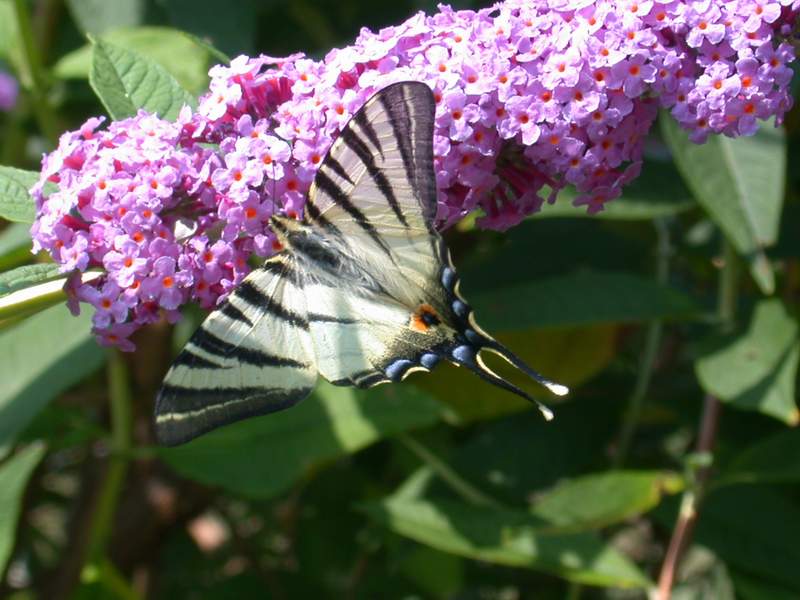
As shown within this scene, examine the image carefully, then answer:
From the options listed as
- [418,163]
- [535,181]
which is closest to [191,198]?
[418,163]

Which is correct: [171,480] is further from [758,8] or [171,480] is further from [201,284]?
[758,8]

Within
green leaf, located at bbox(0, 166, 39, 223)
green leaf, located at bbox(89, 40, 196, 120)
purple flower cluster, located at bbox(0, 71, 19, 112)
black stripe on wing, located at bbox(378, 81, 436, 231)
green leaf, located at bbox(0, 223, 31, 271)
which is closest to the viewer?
black stripe on wing, located at bbox(378, 81, 436, 231)

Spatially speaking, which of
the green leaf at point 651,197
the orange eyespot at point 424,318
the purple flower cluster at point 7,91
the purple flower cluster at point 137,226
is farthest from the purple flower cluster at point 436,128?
the purple flower cluster at point 7,91

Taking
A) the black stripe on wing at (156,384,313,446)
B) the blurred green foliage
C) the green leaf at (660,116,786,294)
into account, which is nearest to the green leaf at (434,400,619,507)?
the blurred green foliage

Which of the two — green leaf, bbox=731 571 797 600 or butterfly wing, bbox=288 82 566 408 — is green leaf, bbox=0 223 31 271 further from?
green leaf, bbox=731 571 797 600

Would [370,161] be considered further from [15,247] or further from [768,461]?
[768,461]

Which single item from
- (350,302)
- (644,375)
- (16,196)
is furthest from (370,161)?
(644,375)

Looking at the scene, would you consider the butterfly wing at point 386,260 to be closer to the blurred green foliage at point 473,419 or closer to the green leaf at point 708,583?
the blurred green foliage at point 473,419
